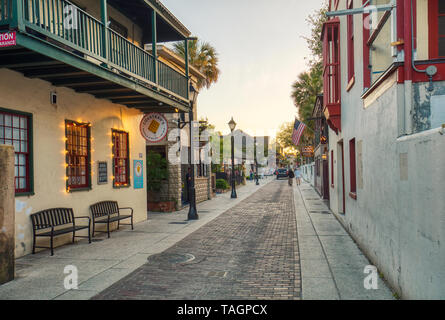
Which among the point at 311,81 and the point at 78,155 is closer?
the point at 78,155

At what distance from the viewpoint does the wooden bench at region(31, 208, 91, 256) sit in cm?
802

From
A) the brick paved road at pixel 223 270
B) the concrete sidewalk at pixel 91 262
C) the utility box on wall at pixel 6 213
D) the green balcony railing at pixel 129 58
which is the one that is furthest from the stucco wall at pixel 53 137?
the brick paved road at pixel 223 270

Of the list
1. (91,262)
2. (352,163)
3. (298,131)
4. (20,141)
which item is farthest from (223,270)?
(298,131)

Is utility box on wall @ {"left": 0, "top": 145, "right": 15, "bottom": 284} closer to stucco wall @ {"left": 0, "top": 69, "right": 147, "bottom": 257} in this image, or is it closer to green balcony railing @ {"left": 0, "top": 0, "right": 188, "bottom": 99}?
stucco wall @ {"left": 0, "top": 69, "right": 147, "bottom": 257}

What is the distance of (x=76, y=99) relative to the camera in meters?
9.88

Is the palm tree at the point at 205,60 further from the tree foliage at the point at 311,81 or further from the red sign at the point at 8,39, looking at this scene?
the red sign at the point at 8,39

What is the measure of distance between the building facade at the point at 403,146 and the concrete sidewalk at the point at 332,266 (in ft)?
1.18

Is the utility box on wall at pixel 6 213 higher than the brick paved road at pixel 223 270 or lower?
higher

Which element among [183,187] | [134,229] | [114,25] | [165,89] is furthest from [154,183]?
[114,25]

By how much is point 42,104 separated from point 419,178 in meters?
8.04

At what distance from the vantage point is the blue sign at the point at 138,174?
1316 centimetres

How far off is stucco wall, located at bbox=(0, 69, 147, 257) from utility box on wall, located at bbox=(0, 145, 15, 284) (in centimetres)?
177

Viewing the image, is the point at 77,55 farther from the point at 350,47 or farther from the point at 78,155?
the point at 350,47

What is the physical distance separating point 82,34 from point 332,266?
23.9 feet
